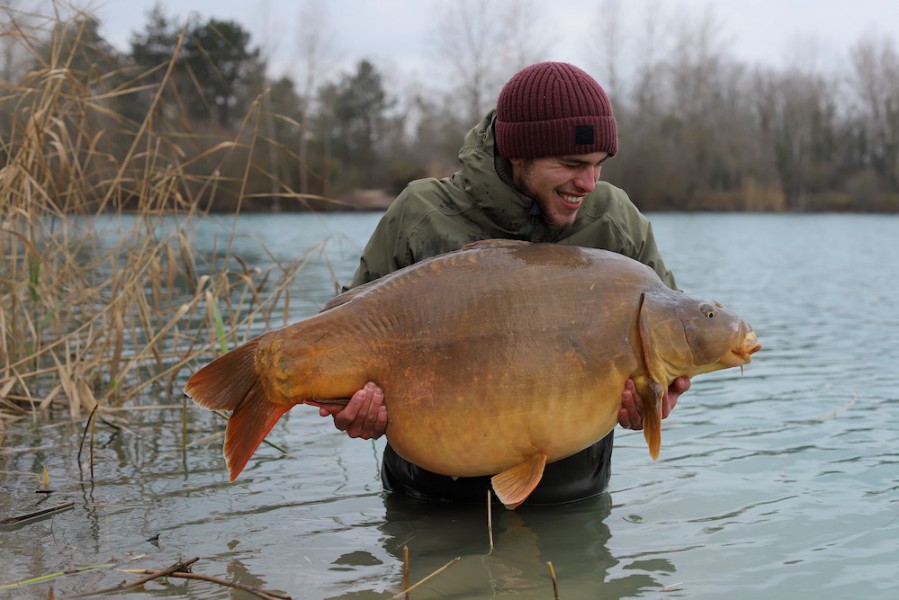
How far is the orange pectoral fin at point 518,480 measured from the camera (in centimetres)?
309

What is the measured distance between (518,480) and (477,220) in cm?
108

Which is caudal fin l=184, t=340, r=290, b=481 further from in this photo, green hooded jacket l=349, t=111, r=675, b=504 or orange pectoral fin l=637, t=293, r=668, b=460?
orange pectoral fin l=637, t=293, r=668, b=460

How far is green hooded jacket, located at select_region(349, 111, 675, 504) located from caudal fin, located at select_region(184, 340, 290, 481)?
84 cm

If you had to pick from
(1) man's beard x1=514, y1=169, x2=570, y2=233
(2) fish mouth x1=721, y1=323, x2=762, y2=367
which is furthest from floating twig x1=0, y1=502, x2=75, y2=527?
(2) fish mouth x1=721, y1=323, x2=762, y2=367

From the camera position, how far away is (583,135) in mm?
3391

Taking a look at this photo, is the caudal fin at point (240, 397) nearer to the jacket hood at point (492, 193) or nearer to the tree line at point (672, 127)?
the jacket hood at point (492, 193)

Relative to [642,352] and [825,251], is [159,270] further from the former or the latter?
[825,251]

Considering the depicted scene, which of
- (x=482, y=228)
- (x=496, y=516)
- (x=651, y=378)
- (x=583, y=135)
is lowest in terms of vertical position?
(x=496, y=516)

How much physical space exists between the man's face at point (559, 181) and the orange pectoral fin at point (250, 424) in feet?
4.09

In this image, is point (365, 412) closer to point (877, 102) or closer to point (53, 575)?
point (53, 575)

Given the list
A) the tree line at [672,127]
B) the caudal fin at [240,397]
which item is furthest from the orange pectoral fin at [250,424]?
the tree line at [672,127]

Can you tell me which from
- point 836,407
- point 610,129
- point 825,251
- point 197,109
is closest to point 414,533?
point 610,129

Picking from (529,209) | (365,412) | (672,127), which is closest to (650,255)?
(529,209)

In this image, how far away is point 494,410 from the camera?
10.2 ft
